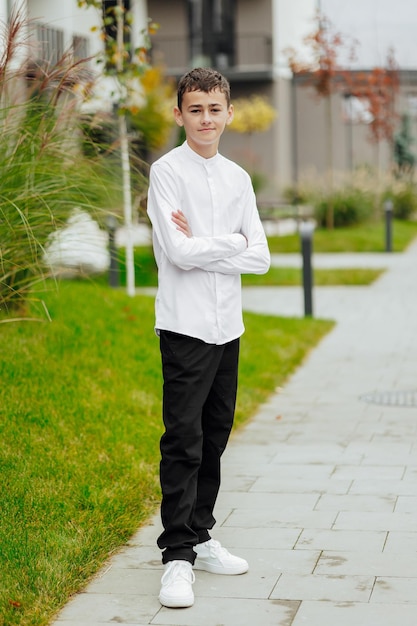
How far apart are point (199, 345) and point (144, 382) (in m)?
3.40

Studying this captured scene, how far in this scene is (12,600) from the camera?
3.98 meters

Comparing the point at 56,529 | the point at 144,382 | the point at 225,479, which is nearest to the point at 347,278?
the point at 144,382

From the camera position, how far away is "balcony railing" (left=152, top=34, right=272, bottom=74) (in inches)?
1503

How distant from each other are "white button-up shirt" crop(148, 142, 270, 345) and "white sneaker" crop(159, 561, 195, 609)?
84cm

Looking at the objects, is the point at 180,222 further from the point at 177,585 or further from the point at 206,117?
the point at 177,585

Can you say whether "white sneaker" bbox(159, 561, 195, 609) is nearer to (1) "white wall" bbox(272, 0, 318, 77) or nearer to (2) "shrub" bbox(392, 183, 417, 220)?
(2) "shrub" bbox(392, 183, 417, 220)

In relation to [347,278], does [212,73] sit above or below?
Answer: above

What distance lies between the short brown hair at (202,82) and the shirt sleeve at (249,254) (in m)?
0.40

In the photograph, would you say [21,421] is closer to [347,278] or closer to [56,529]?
[56,529]

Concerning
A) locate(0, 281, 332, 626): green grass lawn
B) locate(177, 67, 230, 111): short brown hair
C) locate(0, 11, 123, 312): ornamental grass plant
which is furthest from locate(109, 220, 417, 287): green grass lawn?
locate(177, 67, 230, 111): short brown hair

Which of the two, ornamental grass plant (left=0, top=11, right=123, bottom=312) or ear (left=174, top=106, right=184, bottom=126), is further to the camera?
ornamental grass plant (left=0, top=11, right=123, bottom=312)

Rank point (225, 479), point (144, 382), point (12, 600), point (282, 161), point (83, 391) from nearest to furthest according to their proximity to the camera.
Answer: point (12, 600), point (225, 479), point (83, 391), point (144, 382), point (282, 161)

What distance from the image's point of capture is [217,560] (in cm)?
439

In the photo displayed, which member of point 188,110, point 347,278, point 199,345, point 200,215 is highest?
point 188,110
